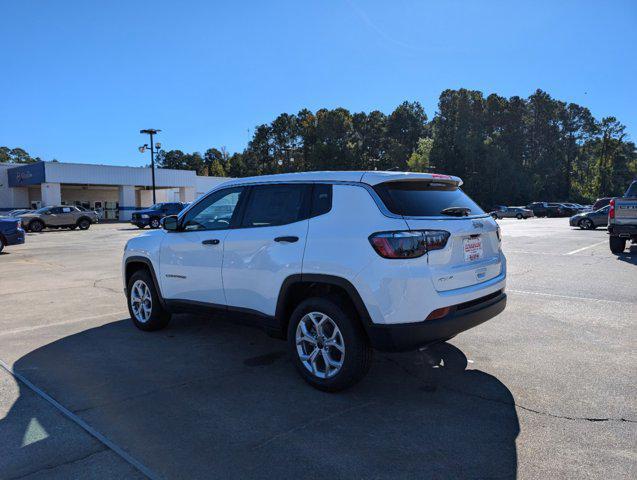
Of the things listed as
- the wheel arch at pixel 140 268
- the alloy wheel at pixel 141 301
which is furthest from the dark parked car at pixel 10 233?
the alloy wheel at pixel 141 301

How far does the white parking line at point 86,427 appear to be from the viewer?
2.88m

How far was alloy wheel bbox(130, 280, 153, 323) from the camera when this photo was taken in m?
5.85

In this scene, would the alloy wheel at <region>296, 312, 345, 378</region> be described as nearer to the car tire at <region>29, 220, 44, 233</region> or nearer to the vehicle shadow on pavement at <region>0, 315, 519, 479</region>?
the vehicle shadow on pavement at <region>0, 315, 519, 479</region>

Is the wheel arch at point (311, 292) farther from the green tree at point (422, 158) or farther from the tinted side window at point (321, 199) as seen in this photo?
the green tree at point (422, 158)

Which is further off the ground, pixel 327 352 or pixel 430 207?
pixel 430 207

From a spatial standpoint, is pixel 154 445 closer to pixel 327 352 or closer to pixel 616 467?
pixel 327 352

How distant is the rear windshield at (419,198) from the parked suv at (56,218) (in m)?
32.7

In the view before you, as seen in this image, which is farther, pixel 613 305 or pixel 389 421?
pixel 613 305

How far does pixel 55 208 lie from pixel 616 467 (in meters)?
35.1

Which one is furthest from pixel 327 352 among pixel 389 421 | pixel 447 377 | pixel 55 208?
pixel 55 208

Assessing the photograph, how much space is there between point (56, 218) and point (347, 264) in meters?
33.1

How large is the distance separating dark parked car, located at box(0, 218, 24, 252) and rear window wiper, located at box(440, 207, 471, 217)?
16.4 m

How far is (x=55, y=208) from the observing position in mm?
32000

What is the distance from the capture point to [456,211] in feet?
13.7
